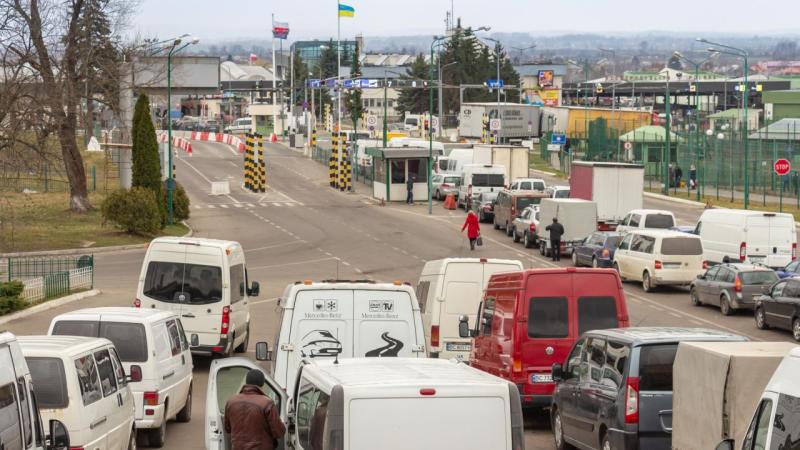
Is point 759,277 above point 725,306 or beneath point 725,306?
above

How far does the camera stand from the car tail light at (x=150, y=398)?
56.0 ft

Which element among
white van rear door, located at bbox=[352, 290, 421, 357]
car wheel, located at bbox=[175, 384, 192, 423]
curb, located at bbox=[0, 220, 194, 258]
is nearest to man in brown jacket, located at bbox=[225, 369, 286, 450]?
white van rear door, located at bbox=[352, 290, 421, 357]

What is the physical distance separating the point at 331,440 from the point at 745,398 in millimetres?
4003

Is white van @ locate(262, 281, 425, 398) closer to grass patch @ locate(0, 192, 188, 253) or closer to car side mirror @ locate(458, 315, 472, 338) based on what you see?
car side mirror @ locate(458, 315, 472, 338)

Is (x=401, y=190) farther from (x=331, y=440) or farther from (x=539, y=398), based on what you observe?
(x=331, y=440)

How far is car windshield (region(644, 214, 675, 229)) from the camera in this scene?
1753 inches

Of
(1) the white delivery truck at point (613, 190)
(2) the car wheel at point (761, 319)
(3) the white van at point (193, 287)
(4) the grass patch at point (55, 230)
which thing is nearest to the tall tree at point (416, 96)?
(4) the grass patch at point (55, 230)

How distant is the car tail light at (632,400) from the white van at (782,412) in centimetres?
510

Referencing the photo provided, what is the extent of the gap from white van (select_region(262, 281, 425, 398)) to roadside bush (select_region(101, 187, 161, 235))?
35.0 meters

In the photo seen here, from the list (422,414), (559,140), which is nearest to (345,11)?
(559,140)

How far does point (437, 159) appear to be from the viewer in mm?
81438

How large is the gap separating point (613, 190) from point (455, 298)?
30.3 metres

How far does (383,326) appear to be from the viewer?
627 inches

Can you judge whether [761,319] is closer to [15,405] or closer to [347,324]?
[347,324]
